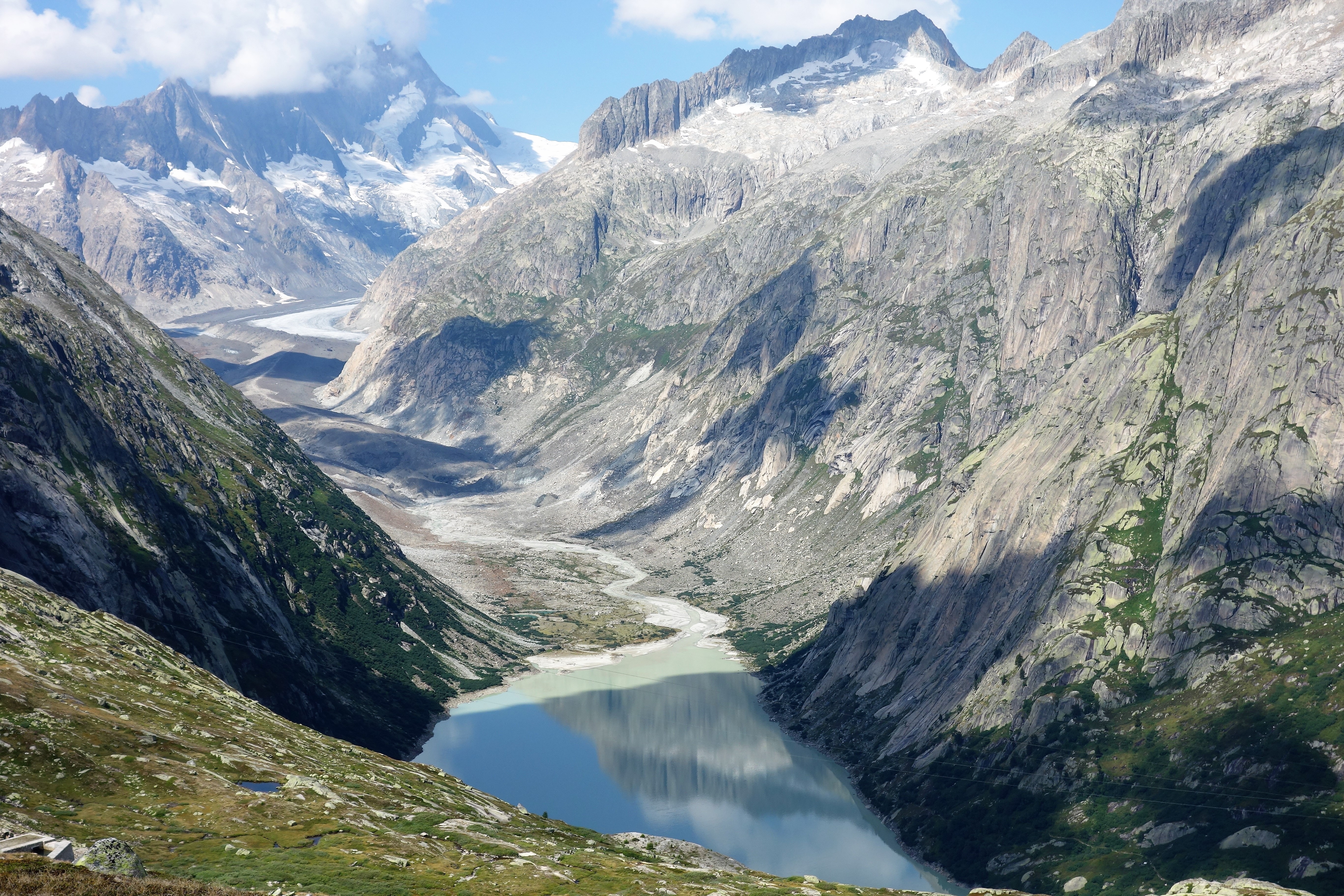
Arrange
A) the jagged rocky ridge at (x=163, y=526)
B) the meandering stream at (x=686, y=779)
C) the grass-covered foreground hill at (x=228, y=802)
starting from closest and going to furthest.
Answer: the grass-covered foreground hill at (x=228, y=802), the jagged rocky ridge at (x=163, y=526), the meandering stream at (x=686, y=779)

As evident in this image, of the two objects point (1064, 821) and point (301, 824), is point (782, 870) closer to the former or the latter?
point (1064, 821)

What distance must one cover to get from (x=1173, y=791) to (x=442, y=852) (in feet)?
282

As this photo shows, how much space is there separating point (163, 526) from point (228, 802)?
8931 centimetres

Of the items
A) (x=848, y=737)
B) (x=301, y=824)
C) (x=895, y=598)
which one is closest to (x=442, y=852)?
(x=301, y=824)

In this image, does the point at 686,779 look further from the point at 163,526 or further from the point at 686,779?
the point at 163,526

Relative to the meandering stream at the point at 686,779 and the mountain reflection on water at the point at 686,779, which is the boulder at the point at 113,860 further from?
the mountain reflection on water at the point at 686,779

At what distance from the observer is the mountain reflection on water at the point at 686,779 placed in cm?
12838

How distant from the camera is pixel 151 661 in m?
87.5

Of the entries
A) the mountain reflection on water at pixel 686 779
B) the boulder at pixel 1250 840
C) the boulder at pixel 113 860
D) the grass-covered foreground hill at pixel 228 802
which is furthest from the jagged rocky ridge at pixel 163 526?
the boulder at pixel 1250 840

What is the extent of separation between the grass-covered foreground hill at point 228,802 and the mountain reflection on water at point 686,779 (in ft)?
167

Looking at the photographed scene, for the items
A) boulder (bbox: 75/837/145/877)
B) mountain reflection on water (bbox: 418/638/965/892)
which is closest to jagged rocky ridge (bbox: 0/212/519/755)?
mountain reflection on water (bbox: 418/638/965/892)

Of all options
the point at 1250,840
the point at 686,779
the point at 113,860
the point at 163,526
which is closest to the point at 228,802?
the point at 113,860

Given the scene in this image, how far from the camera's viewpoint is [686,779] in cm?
16175

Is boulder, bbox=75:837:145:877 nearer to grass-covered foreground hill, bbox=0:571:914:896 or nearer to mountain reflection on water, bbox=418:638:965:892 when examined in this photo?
grass-covered foreground hill, bbox=0:571:914:896
